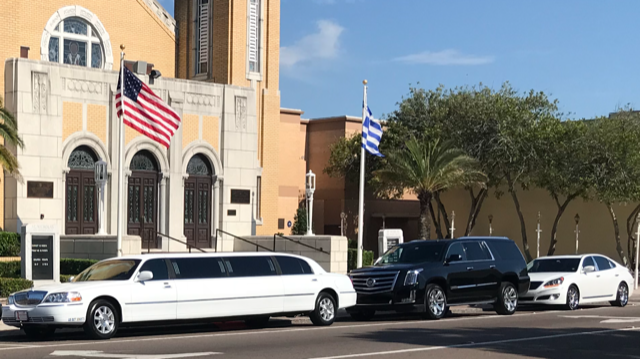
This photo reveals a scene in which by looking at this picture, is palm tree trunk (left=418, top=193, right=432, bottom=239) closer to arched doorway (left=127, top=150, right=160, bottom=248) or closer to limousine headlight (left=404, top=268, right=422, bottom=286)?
arched doorway (left=127, top=150, right=160, bottom=248)

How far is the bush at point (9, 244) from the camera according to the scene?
2848cm

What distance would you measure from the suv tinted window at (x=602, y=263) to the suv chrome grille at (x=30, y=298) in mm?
15437

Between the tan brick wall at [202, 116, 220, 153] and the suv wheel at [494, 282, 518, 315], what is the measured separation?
16211 mm

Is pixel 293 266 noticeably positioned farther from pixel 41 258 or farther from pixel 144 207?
pixel 144 207

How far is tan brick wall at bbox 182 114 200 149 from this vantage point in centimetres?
3359

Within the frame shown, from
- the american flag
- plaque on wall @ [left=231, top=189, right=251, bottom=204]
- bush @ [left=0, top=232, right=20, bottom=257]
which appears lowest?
bush @ [left=0, top=232, right=20, bottom=257]

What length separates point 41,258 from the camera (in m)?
23.6

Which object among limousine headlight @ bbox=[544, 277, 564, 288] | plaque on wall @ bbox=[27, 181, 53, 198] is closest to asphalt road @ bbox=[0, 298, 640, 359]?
limousine headlight @ bbox=[544, 277, 564, 288]

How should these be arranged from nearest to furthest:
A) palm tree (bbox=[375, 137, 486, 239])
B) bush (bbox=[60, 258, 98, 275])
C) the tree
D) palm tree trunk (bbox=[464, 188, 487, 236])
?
1. bush (bbox=[60, 258, 98, 275])
2. palm tree (bbox=[375, 137, 486, 239])
3. palm tree trunk (bbox=[464, 188, 487, 236])
4. the tree

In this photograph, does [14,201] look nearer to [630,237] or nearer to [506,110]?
[506,110]

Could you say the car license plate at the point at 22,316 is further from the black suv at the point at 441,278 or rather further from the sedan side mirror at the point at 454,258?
the sedan side mirror at the point at 454,258

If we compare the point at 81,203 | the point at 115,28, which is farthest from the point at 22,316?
the point at 115,28

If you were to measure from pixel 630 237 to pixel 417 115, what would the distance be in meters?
11.3

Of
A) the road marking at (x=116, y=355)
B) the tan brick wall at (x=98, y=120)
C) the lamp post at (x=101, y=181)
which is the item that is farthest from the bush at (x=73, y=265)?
the road marking at (x=116, y=355)
